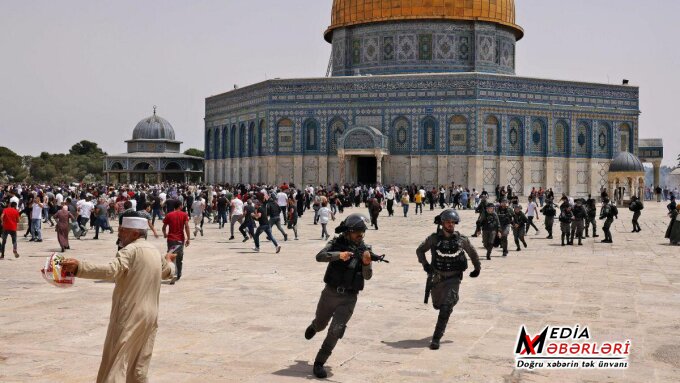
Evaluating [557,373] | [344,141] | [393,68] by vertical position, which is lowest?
[557,373]

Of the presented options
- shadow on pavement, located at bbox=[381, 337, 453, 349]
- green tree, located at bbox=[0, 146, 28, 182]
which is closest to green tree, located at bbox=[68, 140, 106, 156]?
green tree, located at bbox=[0, 146, 28, 182]

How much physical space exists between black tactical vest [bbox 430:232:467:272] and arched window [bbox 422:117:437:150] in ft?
124

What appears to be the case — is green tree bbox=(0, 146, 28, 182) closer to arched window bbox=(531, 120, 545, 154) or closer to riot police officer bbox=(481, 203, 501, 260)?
arched window bbox=(531, 120, 545, 154)

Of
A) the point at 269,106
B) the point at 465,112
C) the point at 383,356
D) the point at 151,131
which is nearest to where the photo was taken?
the point at 383,356

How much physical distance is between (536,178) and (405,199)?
57.4 feet

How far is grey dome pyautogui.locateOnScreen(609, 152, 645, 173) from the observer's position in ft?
142

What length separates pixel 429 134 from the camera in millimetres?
46062

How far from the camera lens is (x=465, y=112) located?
4544cm

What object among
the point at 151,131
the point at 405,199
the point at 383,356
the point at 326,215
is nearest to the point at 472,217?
the point at 405,199

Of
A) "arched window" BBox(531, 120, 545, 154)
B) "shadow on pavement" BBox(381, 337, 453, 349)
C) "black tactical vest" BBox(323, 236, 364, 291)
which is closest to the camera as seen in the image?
"black tactical vest" BBox(323, 236, 364, 291)

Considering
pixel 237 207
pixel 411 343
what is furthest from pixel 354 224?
pixel 237 207

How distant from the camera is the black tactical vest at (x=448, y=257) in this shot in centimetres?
819

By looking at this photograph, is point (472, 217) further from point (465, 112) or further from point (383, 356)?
point (383, 356)

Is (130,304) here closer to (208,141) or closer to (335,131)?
(335,131)
